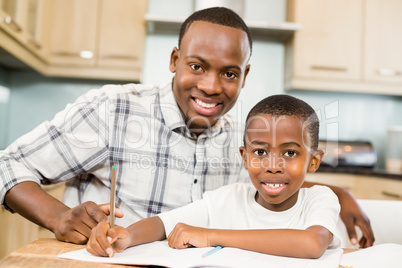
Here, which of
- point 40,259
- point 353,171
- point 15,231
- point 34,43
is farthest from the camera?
point 353,171

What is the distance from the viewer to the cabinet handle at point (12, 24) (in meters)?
1.84

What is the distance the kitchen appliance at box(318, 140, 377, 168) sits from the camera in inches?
103

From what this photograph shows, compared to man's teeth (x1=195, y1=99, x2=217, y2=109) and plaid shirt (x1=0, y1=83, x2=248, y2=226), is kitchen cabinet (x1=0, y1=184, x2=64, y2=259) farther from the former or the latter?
man's teeth (x1=195, y1=99, x2=217, y2=109)

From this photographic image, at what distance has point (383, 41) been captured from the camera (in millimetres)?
2727

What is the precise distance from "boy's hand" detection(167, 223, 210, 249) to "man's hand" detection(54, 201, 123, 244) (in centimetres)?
11

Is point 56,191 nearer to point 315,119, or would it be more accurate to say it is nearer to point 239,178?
point 239,178

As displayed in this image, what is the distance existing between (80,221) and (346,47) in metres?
2.44

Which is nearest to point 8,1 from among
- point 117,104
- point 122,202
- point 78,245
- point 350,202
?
point 117,104

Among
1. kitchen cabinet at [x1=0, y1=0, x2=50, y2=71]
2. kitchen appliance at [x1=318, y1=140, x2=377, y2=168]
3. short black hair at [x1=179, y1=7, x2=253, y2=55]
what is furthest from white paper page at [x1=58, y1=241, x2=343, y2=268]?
kitchen appliance at [x1=318, y1=140, x2=377, y2=168]

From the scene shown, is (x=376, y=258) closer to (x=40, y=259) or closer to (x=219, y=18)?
(x=40, y=259)

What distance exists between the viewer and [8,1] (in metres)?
1.91

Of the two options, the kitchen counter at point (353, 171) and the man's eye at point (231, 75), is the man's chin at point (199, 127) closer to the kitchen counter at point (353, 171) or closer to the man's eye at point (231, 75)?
the man's eye at point (231, 75)

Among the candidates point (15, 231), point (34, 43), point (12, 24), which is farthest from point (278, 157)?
point (34, 43)

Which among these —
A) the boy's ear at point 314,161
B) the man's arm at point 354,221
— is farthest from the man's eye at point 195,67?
the man's arm at point 354,221
